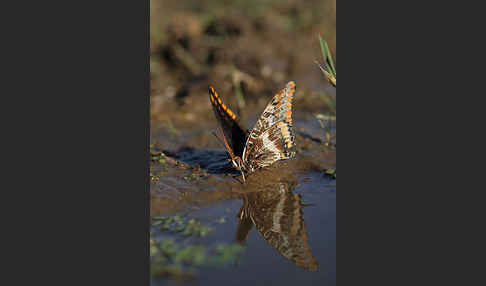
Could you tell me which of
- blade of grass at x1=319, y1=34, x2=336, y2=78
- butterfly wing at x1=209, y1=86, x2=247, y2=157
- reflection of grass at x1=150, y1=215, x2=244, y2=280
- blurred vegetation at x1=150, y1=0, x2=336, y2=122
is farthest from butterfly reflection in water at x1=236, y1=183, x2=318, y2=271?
blurred vegetation at x1=150, y1=0, x2=336, y2=122

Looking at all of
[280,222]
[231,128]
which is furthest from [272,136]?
[280,222]

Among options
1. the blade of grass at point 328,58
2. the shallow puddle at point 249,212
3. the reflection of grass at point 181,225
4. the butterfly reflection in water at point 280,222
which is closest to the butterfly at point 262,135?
the shallow puddle at point 249,212

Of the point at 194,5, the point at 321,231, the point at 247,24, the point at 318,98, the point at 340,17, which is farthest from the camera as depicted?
the point at 194,5

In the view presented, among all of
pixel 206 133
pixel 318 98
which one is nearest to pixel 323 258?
pixel 206 133

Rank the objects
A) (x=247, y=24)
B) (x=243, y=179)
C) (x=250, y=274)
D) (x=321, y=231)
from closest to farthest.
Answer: (x=250, y=274) → (x=321, y=231) → (x=243, y=179) → (x=247, y=24)

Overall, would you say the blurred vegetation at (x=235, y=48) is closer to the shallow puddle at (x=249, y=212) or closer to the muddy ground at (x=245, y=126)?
the muddy ground at (x=245, y=126)

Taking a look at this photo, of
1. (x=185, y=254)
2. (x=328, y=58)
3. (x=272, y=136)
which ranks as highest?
(x=328, y=58)

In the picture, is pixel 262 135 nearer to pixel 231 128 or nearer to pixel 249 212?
pixel 231 128

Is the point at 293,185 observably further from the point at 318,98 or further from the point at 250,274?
the point at 318,98
